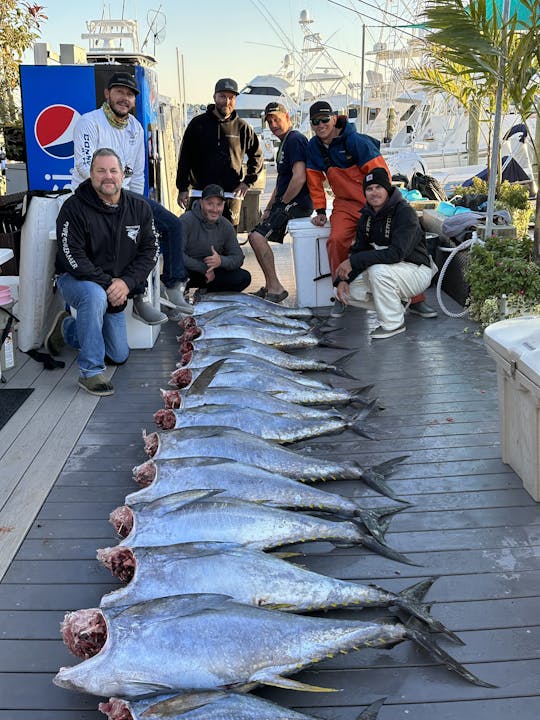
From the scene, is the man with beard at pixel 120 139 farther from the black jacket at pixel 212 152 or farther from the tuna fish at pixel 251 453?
the tuna fish at pixel 251 453

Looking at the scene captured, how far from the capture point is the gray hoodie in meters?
6.77

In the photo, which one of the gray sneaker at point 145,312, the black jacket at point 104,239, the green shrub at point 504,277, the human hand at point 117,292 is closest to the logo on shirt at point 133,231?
the black jacket at point 104,239

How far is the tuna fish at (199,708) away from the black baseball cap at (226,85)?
20.8 feet

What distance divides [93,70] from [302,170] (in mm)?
2381

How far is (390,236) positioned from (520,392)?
120 inches

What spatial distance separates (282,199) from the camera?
25.0 ft

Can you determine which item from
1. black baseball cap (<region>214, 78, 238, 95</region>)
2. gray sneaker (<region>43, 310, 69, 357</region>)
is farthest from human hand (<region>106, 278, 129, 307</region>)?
black baseball cap (<region>214, 78, 238, 95</region>)

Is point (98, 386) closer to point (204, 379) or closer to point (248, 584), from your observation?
point (204, 379)

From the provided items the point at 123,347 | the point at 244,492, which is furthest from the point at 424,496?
the point at 123,347

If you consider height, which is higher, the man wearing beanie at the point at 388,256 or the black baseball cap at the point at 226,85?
the black baseball cap at the point at 226,85

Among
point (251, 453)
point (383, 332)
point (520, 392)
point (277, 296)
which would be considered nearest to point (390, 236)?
point (383, 332)

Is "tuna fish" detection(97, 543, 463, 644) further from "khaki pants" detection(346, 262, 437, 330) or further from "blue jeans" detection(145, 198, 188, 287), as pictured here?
"blue jeans" detection(145, 198, 188, 287)

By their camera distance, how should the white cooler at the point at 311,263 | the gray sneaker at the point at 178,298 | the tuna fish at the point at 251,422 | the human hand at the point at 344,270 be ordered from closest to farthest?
the tuna fish at the point at 251,422, the human hand at the point at 344,270, the gray sneaker at the point at 178,298, the white cooler at the point at 311,263

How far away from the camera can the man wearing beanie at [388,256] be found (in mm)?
6105
